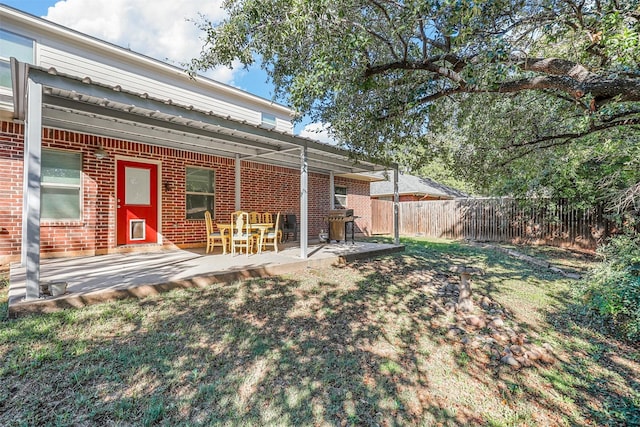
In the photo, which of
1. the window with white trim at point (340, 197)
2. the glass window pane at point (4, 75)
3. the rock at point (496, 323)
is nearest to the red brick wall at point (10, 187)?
the glass window pane at point (4, 75)

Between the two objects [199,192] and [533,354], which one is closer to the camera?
[533,354]

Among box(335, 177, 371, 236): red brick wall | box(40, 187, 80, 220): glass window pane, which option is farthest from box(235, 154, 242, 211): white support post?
box(335, 177, 371, 236): red brick wall

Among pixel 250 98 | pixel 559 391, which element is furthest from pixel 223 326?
pixel 250 98

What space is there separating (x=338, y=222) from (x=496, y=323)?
5620mm

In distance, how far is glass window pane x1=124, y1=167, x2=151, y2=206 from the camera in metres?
6.98

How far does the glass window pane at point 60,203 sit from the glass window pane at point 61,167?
0.59 feet

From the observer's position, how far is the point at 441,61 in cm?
451

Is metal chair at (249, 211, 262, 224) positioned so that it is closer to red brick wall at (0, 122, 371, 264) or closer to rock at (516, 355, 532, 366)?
red brick wall at (0, 122, 371, 264)

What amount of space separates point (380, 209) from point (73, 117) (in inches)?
508

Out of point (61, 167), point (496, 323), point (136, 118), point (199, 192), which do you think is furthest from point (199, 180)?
point (496, 323)

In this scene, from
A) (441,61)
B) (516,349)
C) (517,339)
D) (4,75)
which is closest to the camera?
(516,349)

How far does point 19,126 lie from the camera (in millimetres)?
5766

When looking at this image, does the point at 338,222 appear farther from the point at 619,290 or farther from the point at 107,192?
the point at 619,290

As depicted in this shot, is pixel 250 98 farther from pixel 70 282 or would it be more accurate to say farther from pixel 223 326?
pixel 223 326
